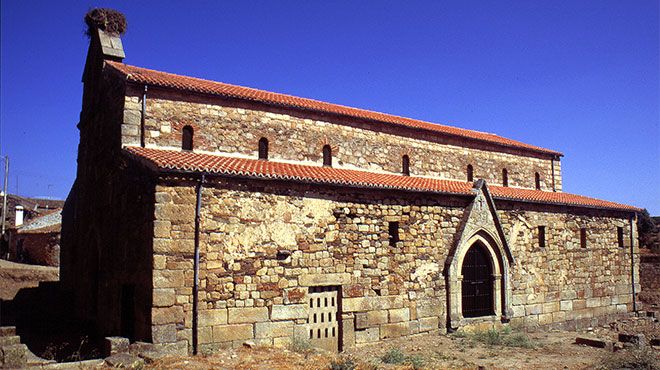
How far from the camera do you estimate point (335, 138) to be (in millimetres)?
16656

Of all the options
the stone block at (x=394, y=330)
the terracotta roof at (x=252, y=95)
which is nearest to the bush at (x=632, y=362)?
the stone block at (x=394, y=330)

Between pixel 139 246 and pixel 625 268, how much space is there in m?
19.2

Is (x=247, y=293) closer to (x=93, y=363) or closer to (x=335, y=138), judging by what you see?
(x=93, y=363)

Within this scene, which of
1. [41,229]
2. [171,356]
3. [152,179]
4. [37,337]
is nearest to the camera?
[171,356]

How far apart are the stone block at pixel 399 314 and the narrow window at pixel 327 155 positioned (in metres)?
5.20

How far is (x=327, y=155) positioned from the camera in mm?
16406

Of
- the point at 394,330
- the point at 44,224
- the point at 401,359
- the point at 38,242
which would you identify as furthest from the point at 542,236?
the point at 44,224

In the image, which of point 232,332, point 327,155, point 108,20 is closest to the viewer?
point 232,332

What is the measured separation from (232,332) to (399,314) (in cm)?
497

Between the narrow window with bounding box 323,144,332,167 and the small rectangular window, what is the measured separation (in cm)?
325

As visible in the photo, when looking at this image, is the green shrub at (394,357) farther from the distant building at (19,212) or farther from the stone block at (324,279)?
the distant building at (19,212)

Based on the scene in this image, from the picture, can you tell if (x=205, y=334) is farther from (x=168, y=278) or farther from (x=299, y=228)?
(x=299, y=228)

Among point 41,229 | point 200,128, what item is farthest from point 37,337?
point 41,229

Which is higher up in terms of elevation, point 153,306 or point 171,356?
point 153,306
